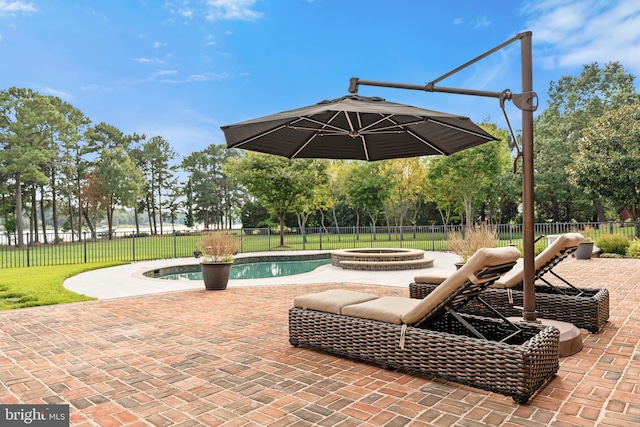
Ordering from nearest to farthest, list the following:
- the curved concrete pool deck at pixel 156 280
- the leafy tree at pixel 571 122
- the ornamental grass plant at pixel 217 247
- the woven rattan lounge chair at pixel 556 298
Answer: the woven rattan lounge chair at pixel 556 298
the curved concrete pool deck at pixel 156 280
the ornamental grass plant at pixel 217 247
the leafy tree at pixel 571 122

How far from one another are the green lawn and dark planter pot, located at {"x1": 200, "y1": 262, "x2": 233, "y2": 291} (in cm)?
190

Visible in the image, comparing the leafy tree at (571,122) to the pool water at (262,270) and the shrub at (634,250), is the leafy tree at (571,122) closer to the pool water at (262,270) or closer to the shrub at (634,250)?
the shrub at (634,250)

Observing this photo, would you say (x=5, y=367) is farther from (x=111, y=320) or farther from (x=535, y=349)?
(x=535, y=349)

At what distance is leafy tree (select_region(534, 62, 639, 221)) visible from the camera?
26.1 meters

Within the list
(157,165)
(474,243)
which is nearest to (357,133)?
(474,243)

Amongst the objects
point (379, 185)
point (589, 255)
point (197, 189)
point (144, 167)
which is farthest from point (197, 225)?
point (589, 255)

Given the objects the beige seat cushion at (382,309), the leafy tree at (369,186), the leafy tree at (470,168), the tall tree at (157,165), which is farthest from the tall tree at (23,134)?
the beige seat cushion at (382,309)

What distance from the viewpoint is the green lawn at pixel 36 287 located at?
6.49 metres

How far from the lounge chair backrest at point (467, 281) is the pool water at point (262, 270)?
8.30 m

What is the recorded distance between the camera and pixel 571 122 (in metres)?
27.0

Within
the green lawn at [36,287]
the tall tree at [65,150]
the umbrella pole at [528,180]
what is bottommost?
the green lawn at [36,287]

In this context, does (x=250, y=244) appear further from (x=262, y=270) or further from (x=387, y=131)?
(x=387, y=131)

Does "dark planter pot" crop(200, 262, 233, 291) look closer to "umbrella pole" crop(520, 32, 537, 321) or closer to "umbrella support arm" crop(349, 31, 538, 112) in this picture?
"umbrella support arm" crop(349, 31, 538, 112)

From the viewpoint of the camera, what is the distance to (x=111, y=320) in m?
5.23
